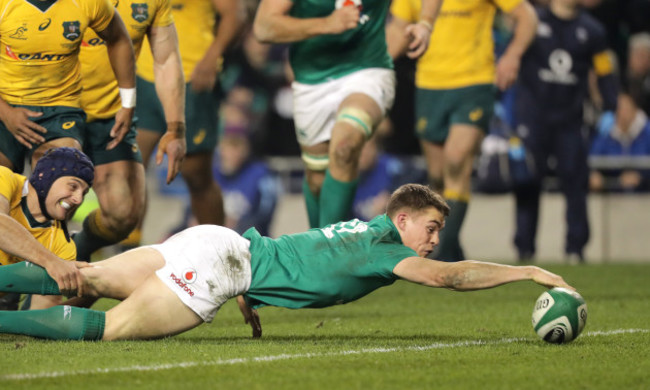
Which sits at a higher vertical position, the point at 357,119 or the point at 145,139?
the point at 357,119

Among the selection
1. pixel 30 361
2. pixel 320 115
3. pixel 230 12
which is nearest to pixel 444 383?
pixel 30 361

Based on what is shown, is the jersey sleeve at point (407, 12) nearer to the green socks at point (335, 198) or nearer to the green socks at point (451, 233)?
the green socks at point (451, 233)

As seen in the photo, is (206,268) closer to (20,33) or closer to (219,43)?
(20,33)

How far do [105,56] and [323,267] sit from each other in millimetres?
2614

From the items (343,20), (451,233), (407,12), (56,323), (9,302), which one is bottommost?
(451,233)

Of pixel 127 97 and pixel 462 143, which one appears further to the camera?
pixel 462 143

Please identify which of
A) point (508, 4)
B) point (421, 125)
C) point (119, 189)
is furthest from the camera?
point (421, 125)

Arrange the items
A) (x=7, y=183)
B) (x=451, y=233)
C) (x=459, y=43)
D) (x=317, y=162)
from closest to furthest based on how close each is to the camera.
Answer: (x=7, y=183), (x=317, y=162), (x=451, y=233), (x=459, y=43)

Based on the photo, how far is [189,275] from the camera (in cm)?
529

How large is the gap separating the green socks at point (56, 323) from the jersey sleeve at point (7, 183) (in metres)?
0.61

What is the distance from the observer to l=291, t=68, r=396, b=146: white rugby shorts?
7949mm

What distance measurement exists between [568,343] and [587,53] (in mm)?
7194

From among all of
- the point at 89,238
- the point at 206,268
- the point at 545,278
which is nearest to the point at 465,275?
the point at 545,278

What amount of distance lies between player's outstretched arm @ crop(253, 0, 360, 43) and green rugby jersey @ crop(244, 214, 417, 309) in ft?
8.02
